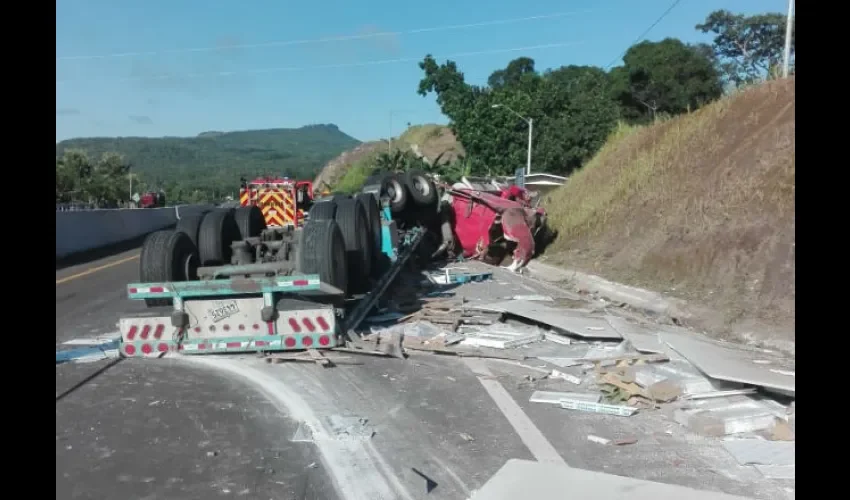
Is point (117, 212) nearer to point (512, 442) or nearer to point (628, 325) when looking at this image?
point (628, 325)

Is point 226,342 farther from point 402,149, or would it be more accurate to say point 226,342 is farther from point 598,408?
point 402,149

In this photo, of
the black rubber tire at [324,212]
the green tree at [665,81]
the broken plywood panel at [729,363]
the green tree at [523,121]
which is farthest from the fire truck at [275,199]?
the green tree at [665,81]

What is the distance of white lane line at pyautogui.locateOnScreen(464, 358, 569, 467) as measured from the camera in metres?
5.18

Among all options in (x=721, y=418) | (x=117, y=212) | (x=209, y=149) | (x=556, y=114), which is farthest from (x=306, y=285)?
(x=209, y=149)

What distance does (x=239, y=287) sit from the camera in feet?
26.1

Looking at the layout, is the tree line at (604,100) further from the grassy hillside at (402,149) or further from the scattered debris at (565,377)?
the scattered debris at (565,377)

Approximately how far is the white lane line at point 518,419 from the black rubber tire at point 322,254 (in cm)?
193

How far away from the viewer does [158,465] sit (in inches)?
198

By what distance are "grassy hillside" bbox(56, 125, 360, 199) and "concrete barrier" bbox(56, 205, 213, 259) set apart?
76.3 metres

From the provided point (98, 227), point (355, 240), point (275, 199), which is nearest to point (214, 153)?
point (98, 227)

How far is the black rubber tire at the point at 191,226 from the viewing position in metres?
9.99

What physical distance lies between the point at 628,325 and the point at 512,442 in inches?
184

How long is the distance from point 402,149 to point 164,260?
215ft

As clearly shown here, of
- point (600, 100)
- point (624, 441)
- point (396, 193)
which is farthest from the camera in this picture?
point (600, 100)
